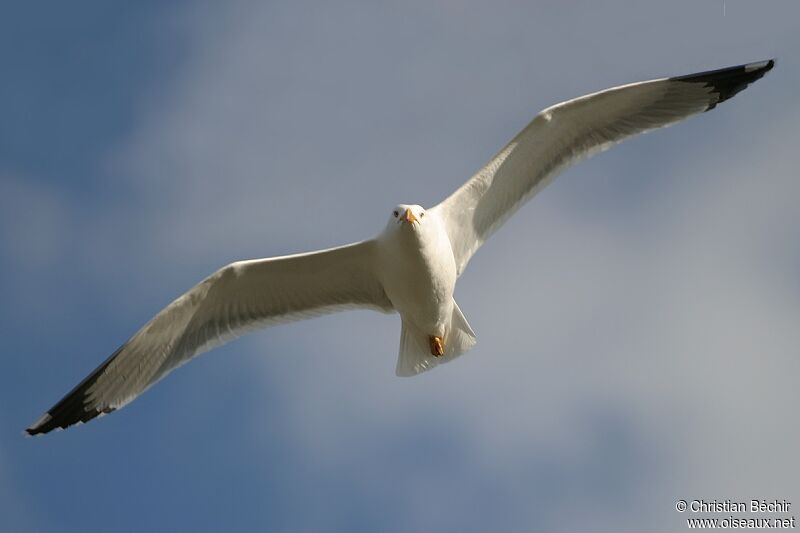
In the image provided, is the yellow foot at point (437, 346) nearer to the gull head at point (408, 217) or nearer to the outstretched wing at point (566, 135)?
the outstretched wing at point (566, 135)

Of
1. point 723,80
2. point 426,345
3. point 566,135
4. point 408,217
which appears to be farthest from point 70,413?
point 723,80

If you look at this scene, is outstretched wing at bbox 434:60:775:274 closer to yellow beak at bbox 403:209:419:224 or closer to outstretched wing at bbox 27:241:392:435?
yellow beak at bbox 403:209:419:224

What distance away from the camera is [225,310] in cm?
1170

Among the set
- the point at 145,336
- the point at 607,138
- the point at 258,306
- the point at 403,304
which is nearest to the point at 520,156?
the point at 607,138

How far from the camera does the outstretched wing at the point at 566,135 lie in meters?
11.4

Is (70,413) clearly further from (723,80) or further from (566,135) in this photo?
(723,80)

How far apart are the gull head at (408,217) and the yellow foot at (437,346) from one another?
Result: 1.01m

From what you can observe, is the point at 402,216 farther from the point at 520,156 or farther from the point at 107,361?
the point at 107,361

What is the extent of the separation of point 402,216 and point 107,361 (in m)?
2.68

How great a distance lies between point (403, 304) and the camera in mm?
11312

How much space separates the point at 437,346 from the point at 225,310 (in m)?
1.76

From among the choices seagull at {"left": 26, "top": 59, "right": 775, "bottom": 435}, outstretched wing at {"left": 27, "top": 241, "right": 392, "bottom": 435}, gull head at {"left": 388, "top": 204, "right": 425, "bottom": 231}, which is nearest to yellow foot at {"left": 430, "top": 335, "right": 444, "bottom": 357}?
seagull at {"left": 26, "top": 59, "right": 775, "bottom": 435}

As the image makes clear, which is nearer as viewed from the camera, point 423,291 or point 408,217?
point 408,217

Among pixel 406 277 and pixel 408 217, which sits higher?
pixel 408 217
